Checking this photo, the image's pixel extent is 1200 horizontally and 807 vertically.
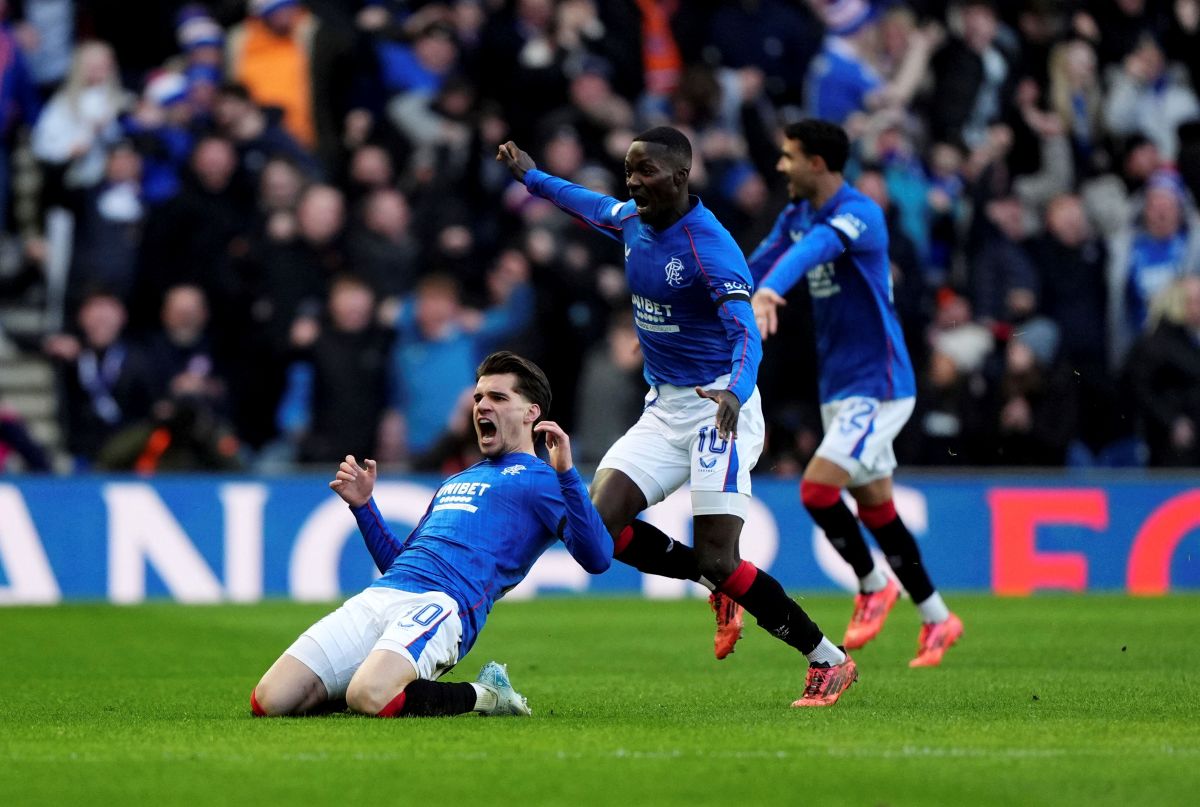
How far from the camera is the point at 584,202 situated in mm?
8812

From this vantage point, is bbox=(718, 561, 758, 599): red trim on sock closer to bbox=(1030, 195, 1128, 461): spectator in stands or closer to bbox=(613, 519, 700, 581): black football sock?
bbox=(613, 519, 700, 581): black football sock

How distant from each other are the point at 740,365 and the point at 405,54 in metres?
10.6

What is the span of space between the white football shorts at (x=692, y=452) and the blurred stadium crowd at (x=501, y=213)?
21.9 feet

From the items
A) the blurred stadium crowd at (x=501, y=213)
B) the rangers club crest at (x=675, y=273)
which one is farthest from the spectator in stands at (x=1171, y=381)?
the rangers club crest at (x=675, y=273)

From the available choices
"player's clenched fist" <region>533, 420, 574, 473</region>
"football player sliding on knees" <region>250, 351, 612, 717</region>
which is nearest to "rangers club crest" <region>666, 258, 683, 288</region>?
"football player sliding on knees" <region>250, 351, 612, 717</region>

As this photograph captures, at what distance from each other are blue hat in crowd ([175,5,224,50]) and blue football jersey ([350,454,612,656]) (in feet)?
34.1

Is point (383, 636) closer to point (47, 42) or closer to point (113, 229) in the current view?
point (113, 229)

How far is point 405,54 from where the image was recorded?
58.7 feet

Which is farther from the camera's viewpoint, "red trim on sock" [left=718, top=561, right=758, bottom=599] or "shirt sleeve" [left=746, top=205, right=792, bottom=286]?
"shirt sleeve" [left=746, top=205, right=792, bottom=286]

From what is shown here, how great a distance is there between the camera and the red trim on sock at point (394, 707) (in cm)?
753

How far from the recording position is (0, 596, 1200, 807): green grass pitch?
5.90m

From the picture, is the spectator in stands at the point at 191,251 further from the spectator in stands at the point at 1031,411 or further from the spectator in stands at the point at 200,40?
the spectator in stands at the point at 1031,411

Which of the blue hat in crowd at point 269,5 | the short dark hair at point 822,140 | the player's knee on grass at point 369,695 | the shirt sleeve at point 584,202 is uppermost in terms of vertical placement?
the blue hat in crowd at point 269,5

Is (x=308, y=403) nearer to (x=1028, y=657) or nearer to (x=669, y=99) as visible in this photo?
(x=669, y=99)
